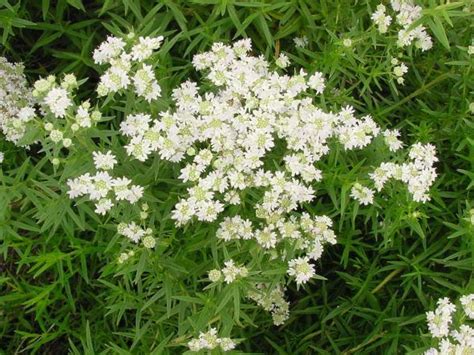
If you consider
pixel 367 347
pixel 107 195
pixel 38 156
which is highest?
pixel 107 195

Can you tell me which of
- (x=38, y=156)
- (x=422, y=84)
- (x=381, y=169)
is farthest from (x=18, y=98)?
(x=422, y=84)

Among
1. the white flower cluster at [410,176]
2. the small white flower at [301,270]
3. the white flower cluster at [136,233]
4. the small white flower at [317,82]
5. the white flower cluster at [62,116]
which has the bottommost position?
the small white flower at [301,270]

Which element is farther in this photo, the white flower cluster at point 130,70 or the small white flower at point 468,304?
the small white flower at point 468,304

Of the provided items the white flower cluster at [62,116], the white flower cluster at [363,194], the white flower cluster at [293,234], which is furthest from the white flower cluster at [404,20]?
the white flower cluster at [62,116]

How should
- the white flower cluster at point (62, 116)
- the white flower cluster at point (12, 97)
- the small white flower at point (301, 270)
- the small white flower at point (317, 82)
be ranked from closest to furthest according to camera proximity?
1. the white flower cluster at point (62, 116)
2. the small white flower at point (301, 270)
3. the small white flower at point (317, 82)
4. the white flower cluster at point (12, 97)

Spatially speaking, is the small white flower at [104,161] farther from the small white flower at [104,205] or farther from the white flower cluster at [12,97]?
the white flower cluster at [12,97]

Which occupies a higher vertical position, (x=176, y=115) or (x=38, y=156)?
(x=176, y=115)

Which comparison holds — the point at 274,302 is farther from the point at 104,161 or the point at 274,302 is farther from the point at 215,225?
the point at 104,161

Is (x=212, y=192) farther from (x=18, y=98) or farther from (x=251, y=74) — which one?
(x=18, y=98)

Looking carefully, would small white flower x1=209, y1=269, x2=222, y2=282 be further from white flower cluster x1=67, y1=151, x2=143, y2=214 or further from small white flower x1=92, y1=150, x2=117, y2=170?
small white flower x1=92, y1=150, x2=117, y2=170
